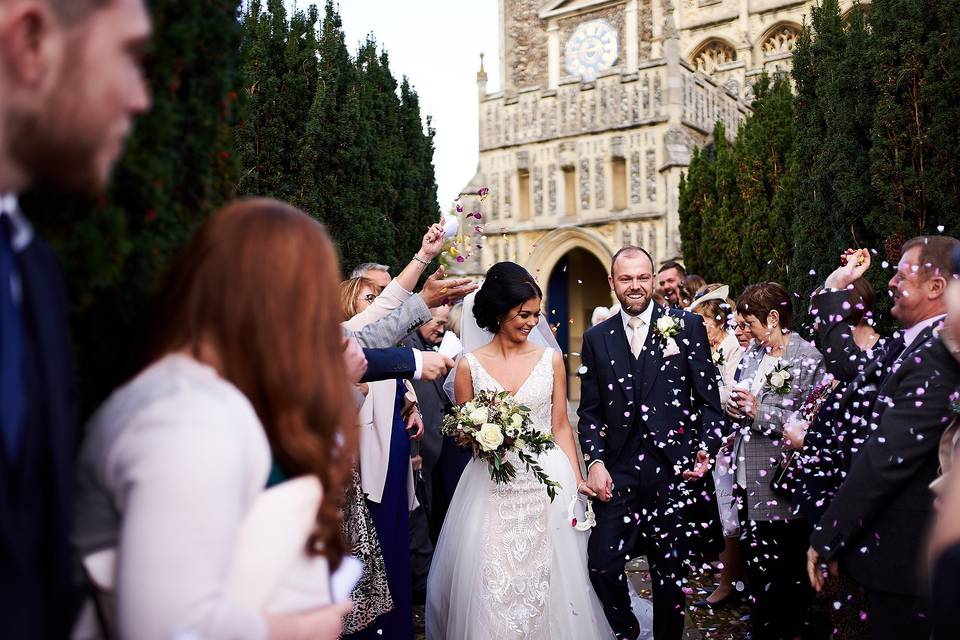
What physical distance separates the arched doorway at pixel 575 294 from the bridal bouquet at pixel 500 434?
790 inches

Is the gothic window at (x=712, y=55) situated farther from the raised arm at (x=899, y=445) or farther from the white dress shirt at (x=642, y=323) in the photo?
the raised arm at (x=899, y=445)

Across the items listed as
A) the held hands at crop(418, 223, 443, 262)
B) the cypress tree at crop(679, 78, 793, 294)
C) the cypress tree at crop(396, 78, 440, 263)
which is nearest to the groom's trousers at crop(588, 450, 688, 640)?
the held hands at crop(418, 223, 443, 262)

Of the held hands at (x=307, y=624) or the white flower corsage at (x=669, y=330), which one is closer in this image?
the held hands at (x=307, y=624)

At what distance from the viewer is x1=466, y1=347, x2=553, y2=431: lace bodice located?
470 centimetres

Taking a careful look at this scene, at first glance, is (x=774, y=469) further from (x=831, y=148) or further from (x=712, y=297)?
(x=831, y=148)

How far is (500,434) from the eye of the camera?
168 inches

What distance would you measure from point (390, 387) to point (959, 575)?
351 centimetres

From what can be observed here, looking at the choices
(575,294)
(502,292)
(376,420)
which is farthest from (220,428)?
(575,294)

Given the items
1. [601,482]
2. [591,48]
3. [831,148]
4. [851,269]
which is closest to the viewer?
[851,269]

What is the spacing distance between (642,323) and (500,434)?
4.50 feet

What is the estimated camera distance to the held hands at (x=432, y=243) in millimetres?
3805

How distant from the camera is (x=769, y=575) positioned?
5164 millimetres

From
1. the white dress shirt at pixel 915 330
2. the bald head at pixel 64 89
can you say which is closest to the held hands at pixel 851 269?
the white dress shirt at pixel 915 330

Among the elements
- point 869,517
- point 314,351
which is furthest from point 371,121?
point 314,351
